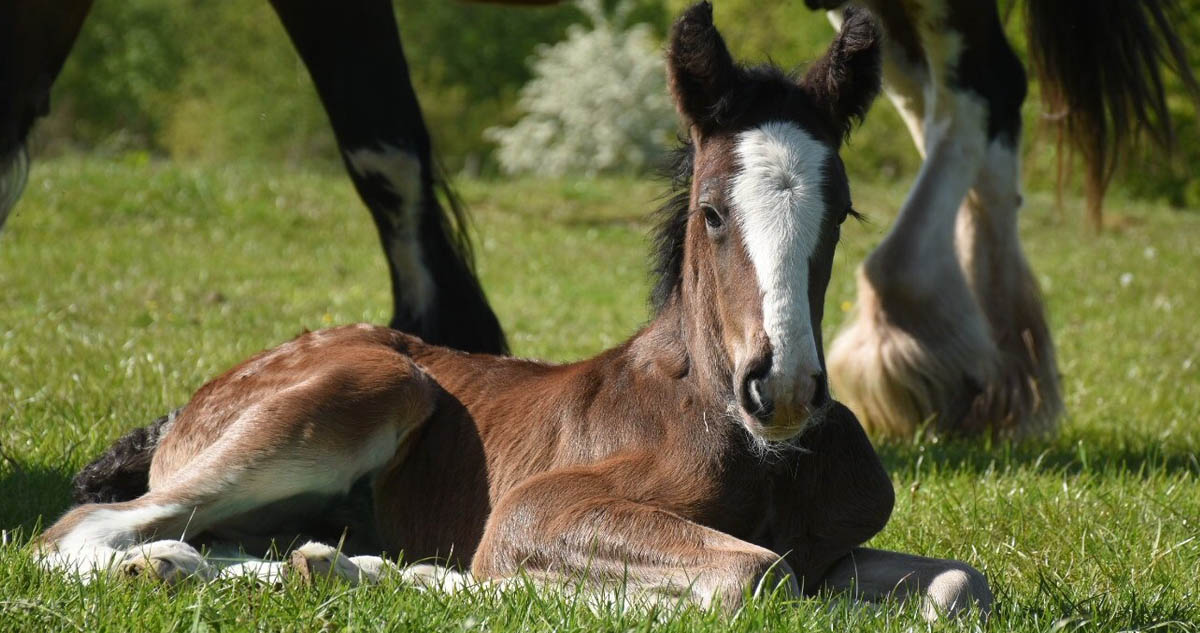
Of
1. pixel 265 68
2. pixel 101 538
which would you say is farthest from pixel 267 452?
pixel 265 68

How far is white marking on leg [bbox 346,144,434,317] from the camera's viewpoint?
18.7 feet

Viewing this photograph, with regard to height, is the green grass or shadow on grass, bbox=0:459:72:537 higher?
shadow on grass, bbox=0:459:72:537

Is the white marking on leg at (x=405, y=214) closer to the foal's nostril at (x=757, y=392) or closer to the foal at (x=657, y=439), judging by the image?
the foal at (x=657, y=439)

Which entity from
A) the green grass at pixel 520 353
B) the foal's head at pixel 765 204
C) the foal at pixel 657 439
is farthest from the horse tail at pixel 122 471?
the foal's head at pixel 765 204

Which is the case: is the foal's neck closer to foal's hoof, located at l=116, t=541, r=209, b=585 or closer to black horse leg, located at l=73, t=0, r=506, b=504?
foal's hoof, located at l=116, t=541, r=209, b=585

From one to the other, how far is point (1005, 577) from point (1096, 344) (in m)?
6.26

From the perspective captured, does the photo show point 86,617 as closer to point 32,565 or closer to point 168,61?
point 32,565

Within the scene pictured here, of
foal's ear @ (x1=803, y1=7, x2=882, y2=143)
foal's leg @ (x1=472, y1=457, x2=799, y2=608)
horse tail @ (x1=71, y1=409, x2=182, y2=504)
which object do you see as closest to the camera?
foal's leg @ (x1=472, y1=457, x2=799, y2=608)

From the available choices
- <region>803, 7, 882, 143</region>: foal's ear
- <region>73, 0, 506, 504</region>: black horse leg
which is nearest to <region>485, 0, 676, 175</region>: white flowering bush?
<region>73, 0, 506, 504</region>: black horse leg

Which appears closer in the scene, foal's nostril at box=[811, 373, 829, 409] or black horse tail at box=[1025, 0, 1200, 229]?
foal's nostril at box=[811, 373, 829, 409]

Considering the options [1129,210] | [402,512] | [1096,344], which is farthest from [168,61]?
[402,512]

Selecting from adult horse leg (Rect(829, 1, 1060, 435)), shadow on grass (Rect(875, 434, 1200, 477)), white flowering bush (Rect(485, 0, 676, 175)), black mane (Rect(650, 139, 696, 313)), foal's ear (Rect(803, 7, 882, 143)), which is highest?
foal's ear (Rect(803, 7, 882, 143))

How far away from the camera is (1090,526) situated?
436 cm

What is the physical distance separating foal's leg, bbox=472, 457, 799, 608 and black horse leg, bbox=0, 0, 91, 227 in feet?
7.64
